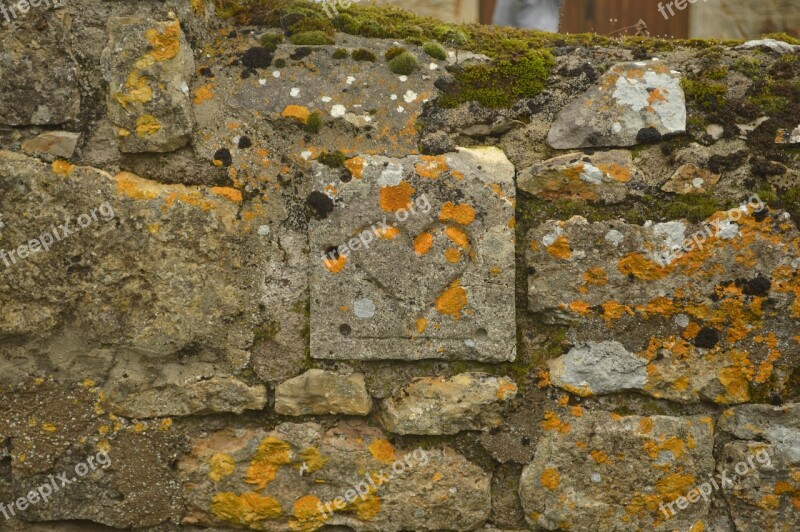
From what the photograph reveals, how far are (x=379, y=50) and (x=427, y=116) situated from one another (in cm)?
29

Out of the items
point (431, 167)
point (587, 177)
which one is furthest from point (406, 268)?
point (587, 177)

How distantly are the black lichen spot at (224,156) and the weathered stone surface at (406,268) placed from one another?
0.30 meters

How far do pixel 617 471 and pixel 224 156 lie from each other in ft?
5.48

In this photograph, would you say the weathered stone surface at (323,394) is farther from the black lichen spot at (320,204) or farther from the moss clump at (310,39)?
the moss clump at (310,39)

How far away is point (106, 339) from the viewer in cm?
229

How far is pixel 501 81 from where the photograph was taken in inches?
97.0

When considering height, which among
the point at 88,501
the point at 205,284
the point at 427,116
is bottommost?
Answer: the point at 88,501

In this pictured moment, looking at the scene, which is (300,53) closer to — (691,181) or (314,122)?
(314,122)

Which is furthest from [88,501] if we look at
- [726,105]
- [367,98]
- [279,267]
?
[726,105]

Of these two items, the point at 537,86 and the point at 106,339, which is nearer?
the point at 106,339

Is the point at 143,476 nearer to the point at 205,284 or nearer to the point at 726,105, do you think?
the point at 205,284

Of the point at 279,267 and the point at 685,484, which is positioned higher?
the point at 279,267

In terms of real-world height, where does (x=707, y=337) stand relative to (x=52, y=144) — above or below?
below

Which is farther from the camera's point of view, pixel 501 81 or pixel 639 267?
pixel 501 81
